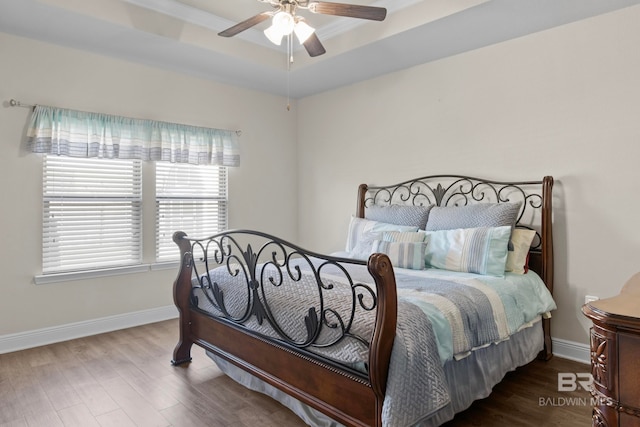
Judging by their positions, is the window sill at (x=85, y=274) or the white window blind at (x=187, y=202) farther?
the white window blind at (x=187, y=202)

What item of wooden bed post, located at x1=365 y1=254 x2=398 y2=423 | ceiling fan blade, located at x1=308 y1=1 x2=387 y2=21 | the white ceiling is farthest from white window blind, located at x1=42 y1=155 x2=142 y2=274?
wooden bed post, located at x1=365 y1=254 x2=398 y2=423

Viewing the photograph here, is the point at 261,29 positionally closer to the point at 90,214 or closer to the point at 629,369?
the point at 90,214

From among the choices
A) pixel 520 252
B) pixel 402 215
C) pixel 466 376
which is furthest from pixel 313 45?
pixel 466 376

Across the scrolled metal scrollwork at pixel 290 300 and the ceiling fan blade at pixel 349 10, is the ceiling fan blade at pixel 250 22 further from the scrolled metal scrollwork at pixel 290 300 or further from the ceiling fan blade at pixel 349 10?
the scrolled metal scrollwork at pixel 290 300

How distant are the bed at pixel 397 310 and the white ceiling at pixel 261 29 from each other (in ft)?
3.86

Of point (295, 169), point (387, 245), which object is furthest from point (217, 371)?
point (295, 169)

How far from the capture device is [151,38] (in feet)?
10.8

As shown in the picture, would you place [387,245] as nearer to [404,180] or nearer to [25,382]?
[404,180]

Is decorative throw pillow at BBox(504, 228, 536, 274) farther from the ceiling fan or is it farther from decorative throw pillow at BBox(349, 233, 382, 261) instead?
the ceiling fan

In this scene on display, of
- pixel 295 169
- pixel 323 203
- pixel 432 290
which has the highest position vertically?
pixel 295 169

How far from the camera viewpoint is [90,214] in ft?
11.9

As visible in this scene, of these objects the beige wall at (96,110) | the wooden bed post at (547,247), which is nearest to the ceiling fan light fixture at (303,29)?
the wooden bed post at (547,247)

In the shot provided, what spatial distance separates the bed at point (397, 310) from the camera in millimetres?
1678

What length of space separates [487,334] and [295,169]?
3.48m
